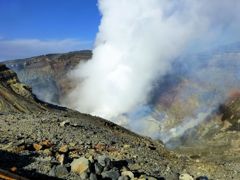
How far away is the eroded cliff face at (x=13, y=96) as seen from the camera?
29.7m

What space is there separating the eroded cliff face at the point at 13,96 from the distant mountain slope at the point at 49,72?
2219 centimetres

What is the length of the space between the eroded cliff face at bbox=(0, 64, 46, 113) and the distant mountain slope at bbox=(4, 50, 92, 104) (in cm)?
2219

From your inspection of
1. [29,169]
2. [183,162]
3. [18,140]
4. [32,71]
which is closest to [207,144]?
[183,162]

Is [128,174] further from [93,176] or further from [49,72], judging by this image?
[49,72]

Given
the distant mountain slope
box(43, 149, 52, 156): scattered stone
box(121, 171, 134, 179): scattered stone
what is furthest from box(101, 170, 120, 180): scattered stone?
the distant mountain slope

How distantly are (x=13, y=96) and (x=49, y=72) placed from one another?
111 ft

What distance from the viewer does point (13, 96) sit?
31359mm

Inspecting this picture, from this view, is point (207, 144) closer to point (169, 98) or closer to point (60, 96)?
point (169, 98)

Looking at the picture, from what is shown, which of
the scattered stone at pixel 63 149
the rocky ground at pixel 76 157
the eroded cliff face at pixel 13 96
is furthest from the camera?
the eroded cliff face at pixel 13 96

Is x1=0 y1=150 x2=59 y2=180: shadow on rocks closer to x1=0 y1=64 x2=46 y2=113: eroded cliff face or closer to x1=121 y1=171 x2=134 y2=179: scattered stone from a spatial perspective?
x1=121 y1=171 x2=134 y2=179: scattered stone

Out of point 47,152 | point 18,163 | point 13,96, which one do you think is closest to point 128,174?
point 47,152

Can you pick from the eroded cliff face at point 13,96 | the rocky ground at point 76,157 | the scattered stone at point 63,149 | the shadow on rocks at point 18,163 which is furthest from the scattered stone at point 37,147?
the eroded cliff face at point 13,96

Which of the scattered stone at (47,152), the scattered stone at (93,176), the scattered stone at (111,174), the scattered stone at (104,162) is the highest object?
the scattered stone at (47,152)

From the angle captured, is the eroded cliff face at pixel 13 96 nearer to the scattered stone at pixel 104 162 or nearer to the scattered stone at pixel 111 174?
the scattered stone at pixel 104 162
